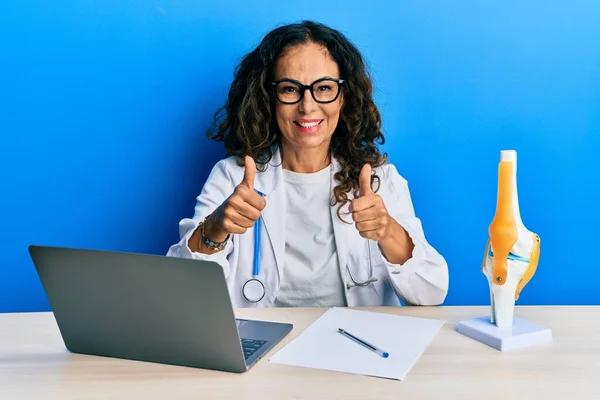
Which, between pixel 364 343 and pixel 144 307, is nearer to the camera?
pixel 144 307

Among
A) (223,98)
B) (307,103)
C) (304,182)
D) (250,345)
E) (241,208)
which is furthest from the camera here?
(223,98)

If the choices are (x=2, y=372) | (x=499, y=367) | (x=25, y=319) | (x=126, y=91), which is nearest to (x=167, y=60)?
(x=126, y=91)

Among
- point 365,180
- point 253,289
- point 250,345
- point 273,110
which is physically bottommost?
point 253,289

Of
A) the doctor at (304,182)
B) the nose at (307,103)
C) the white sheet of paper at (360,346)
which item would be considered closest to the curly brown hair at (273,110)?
the doctor at (304,182)

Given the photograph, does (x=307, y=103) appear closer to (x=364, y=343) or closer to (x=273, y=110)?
(x=273, y=110)

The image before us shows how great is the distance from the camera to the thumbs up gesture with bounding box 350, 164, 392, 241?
150cm

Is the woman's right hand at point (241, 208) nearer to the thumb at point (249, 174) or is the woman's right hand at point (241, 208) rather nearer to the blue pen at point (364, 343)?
the thumb at point (249, 174)

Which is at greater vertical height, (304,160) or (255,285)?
(304,160)

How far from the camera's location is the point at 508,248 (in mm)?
1240

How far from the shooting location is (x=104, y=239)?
7.12ft

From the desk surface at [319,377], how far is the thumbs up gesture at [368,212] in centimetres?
33

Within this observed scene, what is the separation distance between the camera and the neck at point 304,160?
203 centimetres

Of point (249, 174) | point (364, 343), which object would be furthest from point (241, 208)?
point (364, 343)

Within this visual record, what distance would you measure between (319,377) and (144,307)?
0.33 metres
